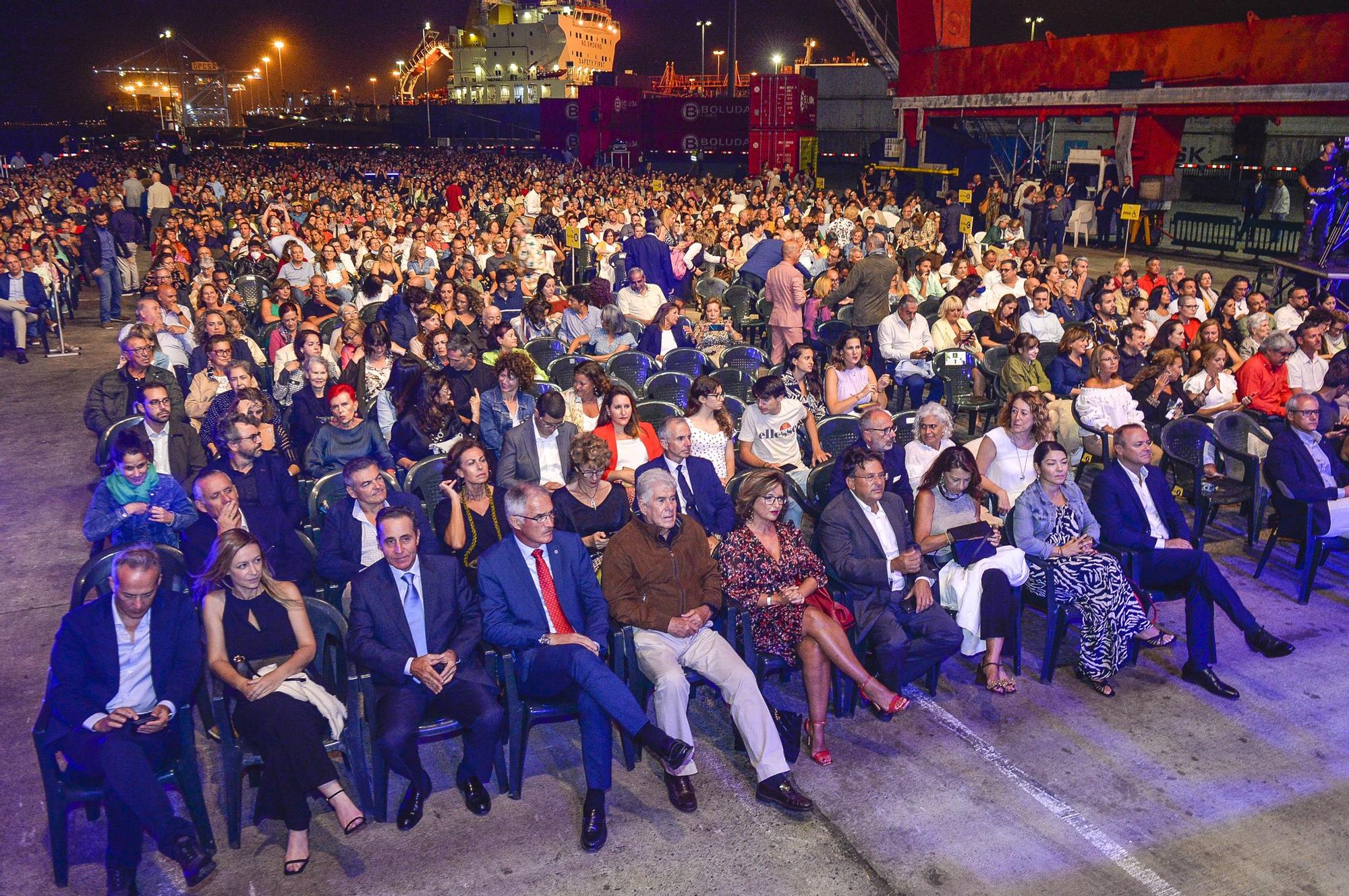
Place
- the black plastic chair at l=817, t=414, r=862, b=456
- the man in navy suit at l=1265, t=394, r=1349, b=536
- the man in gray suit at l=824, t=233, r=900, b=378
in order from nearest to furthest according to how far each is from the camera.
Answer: the man in navy suit at l=1265, t=394, r=1349, b=536 → the black plastic chair at l=817, t=414, r=862, b=456 → the man in gray suit at l=824, t=233, r=900, b=378

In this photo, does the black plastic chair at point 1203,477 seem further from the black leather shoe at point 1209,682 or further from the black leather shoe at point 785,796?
the black leather shoe at point 785,796

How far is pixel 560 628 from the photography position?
4418 millimetres

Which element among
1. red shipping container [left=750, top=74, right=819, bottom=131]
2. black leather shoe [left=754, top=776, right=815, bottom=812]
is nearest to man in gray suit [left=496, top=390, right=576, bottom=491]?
black leather shoe [left=754, top=776, right=815, bottom=812]

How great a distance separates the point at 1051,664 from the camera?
5.05m

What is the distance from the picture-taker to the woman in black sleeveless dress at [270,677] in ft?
12.5

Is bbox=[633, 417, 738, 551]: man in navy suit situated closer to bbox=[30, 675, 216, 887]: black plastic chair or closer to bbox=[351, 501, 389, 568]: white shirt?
bbox=[351, 501, 389, 568]: white shirt

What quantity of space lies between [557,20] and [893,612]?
87.7 meters

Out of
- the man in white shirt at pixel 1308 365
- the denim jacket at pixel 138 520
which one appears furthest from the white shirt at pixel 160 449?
the man in white shirt at pixel 1308 365

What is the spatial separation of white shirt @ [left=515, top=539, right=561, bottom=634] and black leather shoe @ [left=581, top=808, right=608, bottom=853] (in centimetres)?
81

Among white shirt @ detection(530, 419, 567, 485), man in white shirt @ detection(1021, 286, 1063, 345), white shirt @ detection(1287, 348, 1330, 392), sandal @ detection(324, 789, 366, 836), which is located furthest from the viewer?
man in white shirt @ detection(1021, 286, 1063, 345)

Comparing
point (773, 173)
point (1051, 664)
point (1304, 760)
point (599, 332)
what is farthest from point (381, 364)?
point (773, 173)

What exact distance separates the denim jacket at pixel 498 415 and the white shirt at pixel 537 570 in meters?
2.19

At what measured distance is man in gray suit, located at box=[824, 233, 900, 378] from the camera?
32.0 ft

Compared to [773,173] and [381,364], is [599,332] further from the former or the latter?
[773,173]
